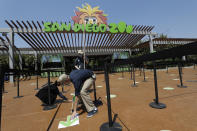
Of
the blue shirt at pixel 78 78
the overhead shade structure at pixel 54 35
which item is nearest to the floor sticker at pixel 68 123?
the blue shirt at pixel 78 78

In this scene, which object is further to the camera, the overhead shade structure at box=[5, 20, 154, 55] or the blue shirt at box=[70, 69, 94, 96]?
the overhead shade structure at box=[5, 20, 154, 55]

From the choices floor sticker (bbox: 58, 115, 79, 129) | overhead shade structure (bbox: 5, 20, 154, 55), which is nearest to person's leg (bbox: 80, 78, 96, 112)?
floor sticker (bbox: 58, 115, 79, 129)

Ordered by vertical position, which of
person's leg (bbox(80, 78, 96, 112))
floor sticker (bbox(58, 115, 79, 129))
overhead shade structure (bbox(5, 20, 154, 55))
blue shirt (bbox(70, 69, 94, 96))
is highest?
overhead shade structure (bbox(5, 20, 154, 55))

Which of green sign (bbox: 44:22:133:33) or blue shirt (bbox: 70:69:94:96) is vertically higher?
green sign (bbox: 44:22:133:33)

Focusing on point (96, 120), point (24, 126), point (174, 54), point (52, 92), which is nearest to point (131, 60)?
point (174, 54)

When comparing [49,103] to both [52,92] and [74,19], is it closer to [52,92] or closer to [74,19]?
[52,92]

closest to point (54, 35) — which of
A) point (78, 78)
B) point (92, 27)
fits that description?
point (92, 27)

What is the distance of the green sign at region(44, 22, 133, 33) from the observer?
25.7ft

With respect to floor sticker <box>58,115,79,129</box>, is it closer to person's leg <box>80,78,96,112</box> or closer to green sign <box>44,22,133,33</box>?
person's leg <box>80,78,96,112</box>

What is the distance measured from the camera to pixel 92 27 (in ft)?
28.0

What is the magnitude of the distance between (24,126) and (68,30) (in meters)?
7.48

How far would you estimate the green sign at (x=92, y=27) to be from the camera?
7.84 metres

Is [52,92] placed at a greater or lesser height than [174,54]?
lesser

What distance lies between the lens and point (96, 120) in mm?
1770
